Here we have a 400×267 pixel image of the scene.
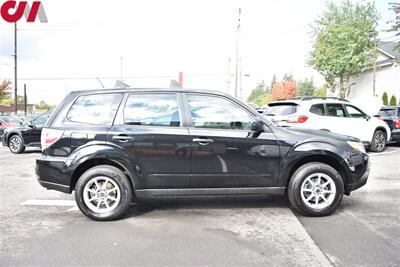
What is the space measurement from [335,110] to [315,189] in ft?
21.4

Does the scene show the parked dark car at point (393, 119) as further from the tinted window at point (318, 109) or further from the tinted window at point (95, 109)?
the tinted window at point (95, 109)

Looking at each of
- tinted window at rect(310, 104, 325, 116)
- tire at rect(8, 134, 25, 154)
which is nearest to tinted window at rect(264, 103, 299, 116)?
tinted window at rect(310, 104, 325, 116)

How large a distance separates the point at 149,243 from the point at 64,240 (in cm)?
100

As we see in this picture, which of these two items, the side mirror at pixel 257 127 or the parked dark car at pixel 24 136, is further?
the parked dark car at pixel 24 136

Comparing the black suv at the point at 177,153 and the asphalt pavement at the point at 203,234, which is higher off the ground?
the black suv at the point at 177,153

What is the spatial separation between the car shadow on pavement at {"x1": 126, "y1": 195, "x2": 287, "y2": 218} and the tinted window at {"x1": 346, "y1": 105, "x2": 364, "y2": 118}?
20.7ft

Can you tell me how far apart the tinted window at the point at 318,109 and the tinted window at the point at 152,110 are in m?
6.49

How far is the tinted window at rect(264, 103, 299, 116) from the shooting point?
34.6ft

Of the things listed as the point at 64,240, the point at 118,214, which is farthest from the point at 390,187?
the point at 64,240

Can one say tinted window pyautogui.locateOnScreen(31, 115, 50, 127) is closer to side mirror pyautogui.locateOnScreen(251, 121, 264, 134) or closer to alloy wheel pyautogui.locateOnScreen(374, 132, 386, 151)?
side mirror pyautogui.locateOnScreen(251, 121, 264, 134)

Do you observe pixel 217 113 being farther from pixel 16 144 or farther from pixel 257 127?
pixel 16 144

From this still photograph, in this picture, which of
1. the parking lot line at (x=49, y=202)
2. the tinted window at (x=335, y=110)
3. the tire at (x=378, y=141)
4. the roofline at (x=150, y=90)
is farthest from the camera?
the tire at (x=378, y=141)

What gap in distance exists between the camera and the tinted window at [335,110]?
1086cm

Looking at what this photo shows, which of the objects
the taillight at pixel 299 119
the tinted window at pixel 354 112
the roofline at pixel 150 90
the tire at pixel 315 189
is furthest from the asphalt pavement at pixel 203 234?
the tinted window at pixel 354 112
